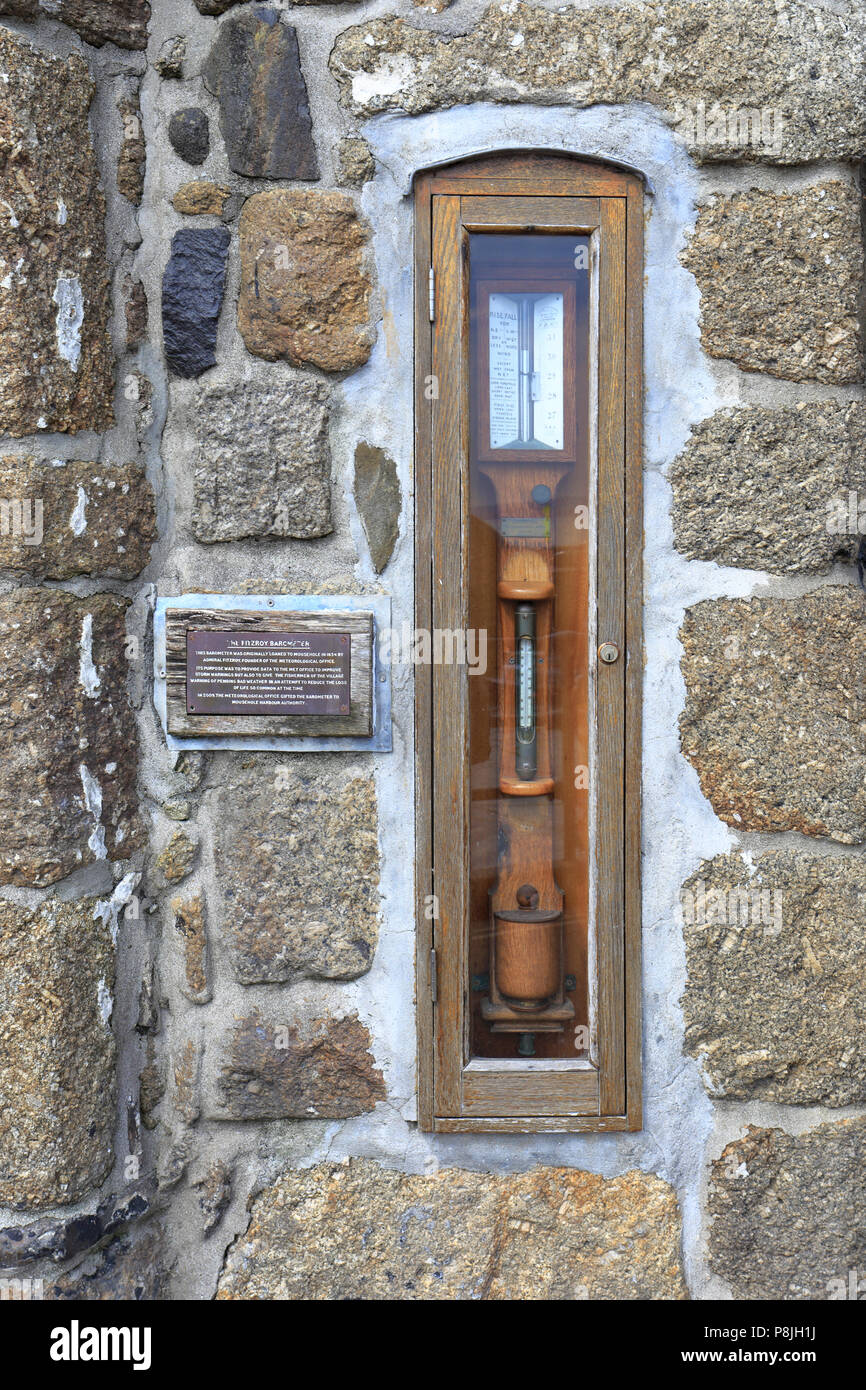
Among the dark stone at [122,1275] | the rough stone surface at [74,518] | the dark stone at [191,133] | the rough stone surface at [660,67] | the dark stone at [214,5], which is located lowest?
the dark stone at [122,1275]

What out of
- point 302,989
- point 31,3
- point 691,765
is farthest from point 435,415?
A: point 302,989

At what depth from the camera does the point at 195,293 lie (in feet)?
4.80

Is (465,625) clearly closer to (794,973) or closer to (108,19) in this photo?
(794,973)

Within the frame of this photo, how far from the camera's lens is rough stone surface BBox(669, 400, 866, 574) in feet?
4.81

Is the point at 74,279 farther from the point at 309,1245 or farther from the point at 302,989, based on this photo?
the point at 309,1245

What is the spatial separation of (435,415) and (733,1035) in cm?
106

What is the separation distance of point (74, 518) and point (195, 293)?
40 centimetres

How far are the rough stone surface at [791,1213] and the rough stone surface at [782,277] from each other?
1.19m

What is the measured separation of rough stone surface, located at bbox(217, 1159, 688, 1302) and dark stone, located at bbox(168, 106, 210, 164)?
1.58 meters

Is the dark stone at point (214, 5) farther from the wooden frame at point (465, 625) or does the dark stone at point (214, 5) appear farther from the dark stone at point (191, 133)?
the wooden frame at point (465, 625)

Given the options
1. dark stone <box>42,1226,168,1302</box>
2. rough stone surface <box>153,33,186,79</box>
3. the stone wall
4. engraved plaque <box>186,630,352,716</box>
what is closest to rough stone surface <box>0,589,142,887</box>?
the stone wall

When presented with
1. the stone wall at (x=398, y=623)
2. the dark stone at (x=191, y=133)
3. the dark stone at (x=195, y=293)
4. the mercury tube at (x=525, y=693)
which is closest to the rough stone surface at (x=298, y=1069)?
the stone wall at (x=398, y=623)

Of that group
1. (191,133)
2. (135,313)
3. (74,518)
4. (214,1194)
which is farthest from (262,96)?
(214,1194)

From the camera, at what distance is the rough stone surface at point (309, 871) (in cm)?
149
